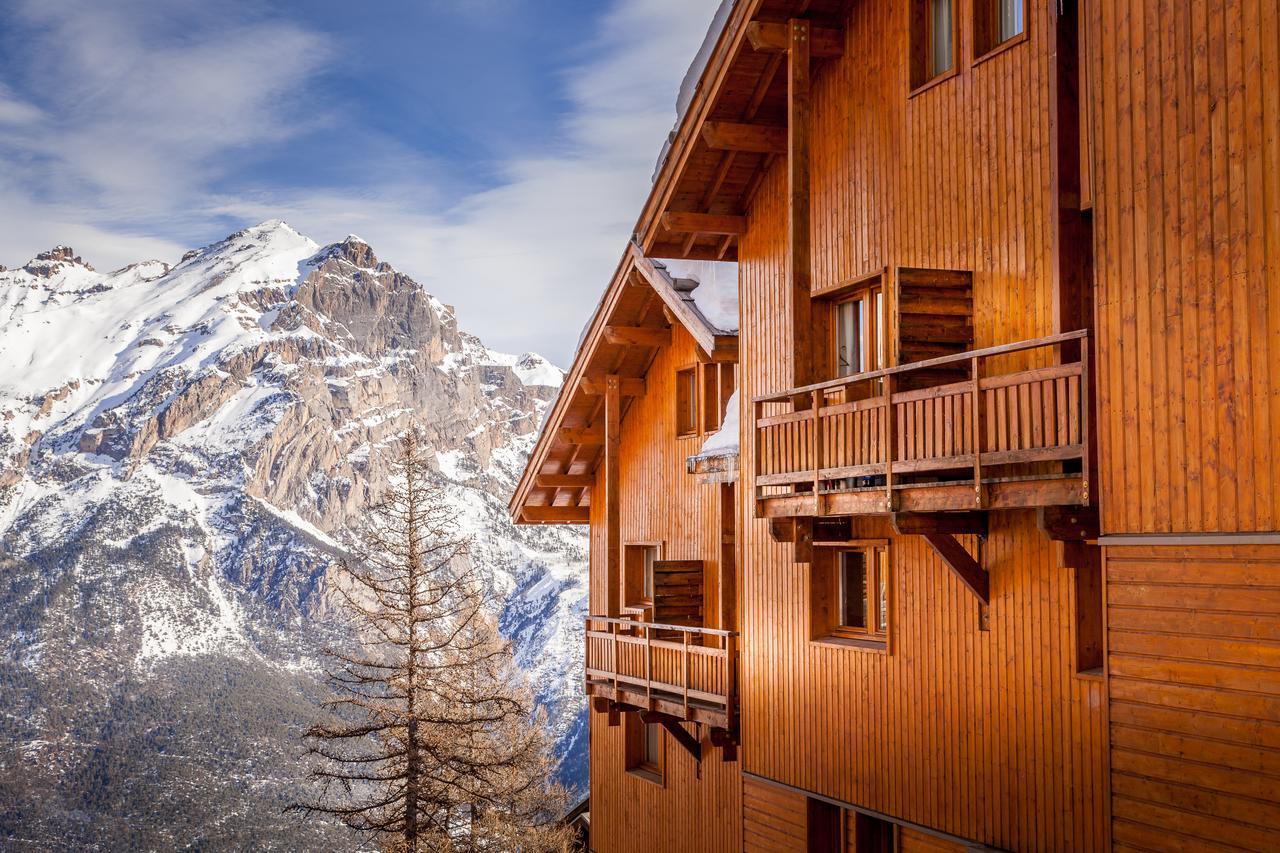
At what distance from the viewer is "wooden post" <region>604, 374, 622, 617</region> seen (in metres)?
22.4

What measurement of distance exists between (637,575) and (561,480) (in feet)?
12.4

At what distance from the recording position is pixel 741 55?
1527 cm

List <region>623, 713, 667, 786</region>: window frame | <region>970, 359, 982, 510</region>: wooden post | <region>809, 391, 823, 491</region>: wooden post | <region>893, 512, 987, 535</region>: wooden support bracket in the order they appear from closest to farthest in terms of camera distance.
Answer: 1. <region>970, 359, 982, 510</region>: wooden post
2. <region>893, 512, 987, 535</region>: wooden support bracket
3. <region>809, 391, 823, 491</region>: wooden post
4. <region>623, 713, 667, 786</region>: window frame

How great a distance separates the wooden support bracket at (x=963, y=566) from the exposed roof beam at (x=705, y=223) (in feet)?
21.8

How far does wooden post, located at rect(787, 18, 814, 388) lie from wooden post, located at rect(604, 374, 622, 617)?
821 cm

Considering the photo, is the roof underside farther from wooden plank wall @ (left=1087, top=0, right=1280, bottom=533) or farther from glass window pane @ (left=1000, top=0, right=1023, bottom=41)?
wooden plank wall @ (left=1087, top=0, right=1280, bottom=533)

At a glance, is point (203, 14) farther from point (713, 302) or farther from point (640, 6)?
point (713, 302)

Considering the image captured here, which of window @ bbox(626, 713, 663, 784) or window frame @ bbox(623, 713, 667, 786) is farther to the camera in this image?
window @ bbox(626, 713, 663, 784)

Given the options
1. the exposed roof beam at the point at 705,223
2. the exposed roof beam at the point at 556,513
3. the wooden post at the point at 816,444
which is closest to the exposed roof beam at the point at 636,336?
the exposed roof beam at the point at 705,223

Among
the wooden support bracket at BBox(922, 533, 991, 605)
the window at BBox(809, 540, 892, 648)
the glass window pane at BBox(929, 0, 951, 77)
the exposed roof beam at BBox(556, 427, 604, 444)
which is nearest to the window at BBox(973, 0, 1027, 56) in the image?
the glass window pane at BBox(929, 0, 951, 77)

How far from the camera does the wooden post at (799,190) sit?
565 inches

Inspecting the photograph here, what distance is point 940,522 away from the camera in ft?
38.4

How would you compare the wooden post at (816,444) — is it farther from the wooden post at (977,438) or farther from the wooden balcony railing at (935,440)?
the wooden post at (977,438)

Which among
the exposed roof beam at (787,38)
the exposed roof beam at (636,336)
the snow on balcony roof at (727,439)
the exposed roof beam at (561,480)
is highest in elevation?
the exposed roof beam at (787,38)
